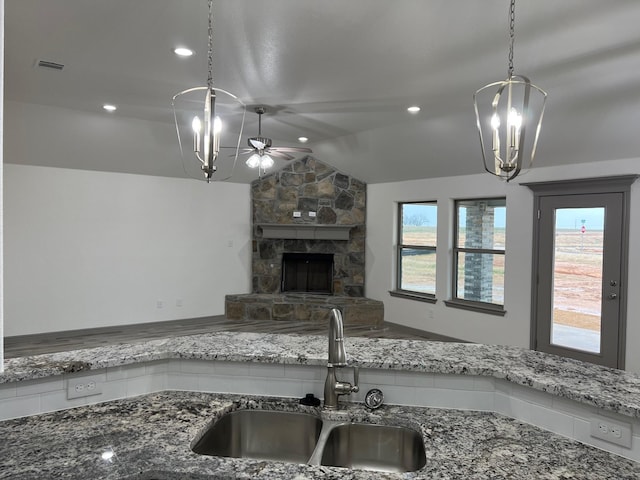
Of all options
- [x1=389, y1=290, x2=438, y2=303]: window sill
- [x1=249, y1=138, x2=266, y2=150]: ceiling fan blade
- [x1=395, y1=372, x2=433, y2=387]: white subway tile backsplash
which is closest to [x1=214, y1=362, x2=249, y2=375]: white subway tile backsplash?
[x1=395, y1=372, x2=433, y2=387]: white subway tile backsplash

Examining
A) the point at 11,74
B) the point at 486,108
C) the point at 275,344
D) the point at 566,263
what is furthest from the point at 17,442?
the point at 566,263

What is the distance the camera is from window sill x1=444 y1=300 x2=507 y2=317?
5.68 m

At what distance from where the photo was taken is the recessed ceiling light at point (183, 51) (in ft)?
10.8

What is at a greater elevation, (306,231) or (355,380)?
(306,231)

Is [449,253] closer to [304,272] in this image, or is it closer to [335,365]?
[304,272]

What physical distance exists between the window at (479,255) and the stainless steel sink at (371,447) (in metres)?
4.51

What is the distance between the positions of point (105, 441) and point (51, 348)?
495 cm

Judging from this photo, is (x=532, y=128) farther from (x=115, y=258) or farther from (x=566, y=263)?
(x=115, y=258)

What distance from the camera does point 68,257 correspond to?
6.27 m

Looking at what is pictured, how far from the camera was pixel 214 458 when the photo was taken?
132cm

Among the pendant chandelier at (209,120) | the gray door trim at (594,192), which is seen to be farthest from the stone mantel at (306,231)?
the gray door trim at (594,192)

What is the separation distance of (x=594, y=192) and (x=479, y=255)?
68.9 inches

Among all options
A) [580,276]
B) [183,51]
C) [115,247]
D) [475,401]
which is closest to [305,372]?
[475,401]

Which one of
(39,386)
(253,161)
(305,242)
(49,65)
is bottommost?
(39,386)
